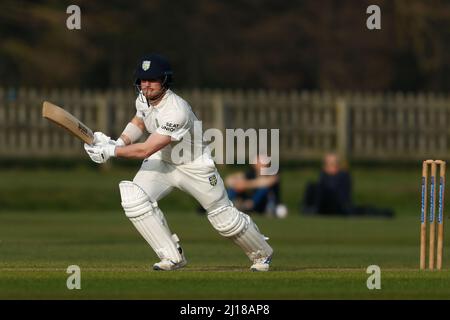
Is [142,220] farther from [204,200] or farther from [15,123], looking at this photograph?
[15,123]

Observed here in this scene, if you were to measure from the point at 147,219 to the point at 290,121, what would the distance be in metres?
21.1

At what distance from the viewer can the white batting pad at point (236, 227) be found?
12.2 metres

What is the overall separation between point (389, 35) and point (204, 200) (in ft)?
101

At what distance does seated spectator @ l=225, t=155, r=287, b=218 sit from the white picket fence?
6.28 m

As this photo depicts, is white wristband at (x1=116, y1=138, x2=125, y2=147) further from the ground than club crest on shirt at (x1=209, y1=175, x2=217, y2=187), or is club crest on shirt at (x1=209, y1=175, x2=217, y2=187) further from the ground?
white wristband at (x1=116, y1=138, x2=125, y2=147)

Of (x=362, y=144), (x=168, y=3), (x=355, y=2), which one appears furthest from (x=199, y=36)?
(x=362, y=144)

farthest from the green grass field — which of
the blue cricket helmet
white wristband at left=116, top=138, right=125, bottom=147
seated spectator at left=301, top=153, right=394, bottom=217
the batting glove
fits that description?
the blue cricket helmet

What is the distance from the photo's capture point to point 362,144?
33656 mm

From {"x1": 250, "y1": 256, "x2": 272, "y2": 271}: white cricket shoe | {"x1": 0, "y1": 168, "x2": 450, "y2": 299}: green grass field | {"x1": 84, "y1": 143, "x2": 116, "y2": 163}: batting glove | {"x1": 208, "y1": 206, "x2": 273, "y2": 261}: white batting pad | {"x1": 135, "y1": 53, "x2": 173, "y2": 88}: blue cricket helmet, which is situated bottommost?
{"x1": 0, "y1": 168, "x2": 450, "y2": 299}: green grass field

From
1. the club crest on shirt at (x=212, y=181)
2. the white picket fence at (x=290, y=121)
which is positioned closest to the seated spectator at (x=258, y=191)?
the white picket fence at (x=290, y=121)

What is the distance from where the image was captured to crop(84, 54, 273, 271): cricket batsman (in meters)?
12.0

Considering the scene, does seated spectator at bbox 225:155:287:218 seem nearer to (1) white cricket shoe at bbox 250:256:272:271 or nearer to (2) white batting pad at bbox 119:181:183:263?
(1) white cricket shoe at bbox 250:256:272:271

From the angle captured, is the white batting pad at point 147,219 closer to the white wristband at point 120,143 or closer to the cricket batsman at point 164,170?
the cricket batsman at point 164,170
